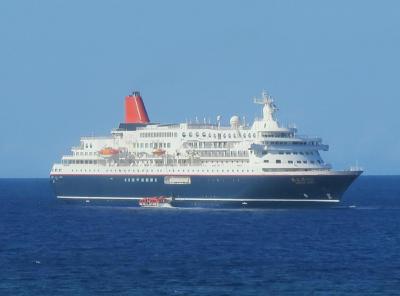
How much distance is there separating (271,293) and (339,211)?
46.5 m

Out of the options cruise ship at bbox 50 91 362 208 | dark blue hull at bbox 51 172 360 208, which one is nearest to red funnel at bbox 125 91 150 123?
cruise ship at bbox 50 91 362 208

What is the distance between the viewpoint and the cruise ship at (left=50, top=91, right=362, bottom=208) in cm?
9719

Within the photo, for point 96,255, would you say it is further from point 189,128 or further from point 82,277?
point 189,128

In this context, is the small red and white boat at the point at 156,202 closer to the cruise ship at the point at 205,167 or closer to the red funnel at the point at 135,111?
the cruise ship at the point at 205,167

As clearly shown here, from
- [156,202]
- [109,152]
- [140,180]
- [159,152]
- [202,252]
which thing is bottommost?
[202,252]

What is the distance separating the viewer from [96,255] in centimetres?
6612

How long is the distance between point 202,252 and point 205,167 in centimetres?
3325

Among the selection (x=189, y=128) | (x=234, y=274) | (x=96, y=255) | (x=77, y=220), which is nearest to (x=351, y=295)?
(x=234, y=274)

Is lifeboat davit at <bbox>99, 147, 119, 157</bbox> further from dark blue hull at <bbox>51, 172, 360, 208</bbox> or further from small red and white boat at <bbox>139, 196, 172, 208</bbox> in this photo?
small red and white boat at <bbox>139, 196, 172, 208</bbox>

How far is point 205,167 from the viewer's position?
329 feet

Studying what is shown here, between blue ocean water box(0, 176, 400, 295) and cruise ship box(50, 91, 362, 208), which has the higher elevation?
cruise ship box(50, 91, 362, 208)

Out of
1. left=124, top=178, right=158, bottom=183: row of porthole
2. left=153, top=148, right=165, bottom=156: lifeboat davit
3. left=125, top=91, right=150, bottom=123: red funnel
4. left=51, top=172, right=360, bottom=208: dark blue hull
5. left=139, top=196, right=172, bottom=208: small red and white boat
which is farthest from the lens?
left=125, top=91, right=150, bottom=123: red funnel

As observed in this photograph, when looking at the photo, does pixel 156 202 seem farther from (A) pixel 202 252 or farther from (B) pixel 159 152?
(A) pixel 202 252

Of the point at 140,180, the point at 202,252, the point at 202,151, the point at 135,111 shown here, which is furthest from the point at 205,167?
the point at 202,252
